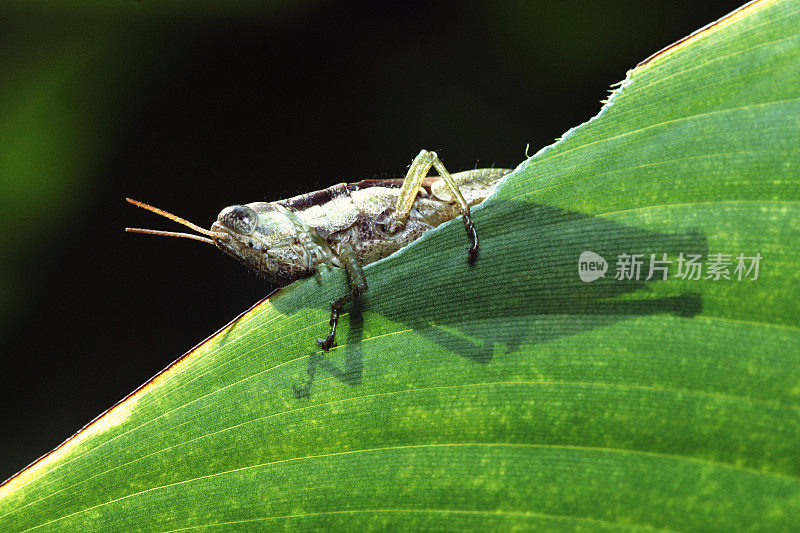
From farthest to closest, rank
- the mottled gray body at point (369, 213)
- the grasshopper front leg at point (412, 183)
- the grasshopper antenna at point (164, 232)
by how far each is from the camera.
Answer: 1. the mottled gray body at point (369, 213)
2. the grasshopper front leg at point (412, 183)
3. the grasshopper antenna at point (164, 232)

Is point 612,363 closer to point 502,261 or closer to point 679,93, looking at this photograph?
point 502,261

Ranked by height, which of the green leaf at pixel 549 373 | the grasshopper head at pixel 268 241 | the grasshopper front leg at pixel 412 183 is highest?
the grasshopper front leg at pixel 412 183

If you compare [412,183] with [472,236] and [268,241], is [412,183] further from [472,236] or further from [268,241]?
[472,236]

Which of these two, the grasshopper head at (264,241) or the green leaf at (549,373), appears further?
the grasshopper head at (264,241)

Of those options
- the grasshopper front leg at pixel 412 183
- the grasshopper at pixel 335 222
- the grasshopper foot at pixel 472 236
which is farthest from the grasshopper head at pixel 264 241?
the grasshopper foot at pixel 472 236

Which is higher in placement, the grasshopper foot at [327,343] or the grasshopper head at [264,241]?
the grasshopper head at [264,241]

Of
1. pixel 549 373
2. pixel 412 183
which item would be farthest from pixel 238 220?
pixel 549 373

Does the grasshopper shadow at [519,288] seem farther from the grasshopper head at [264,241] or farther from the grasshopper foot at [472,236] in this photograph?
the grasshopper head at [264,241]

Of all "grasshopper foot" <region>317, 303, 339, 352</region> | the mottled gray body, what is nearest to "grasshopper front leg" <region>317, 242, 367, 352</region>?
"grasshopper foot" <region>317, 303, 339, 352</region>
